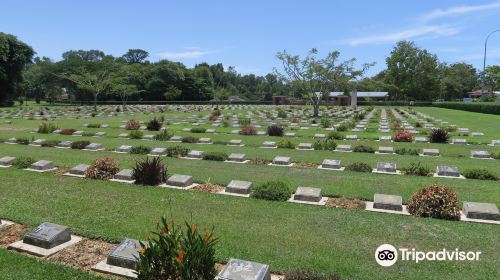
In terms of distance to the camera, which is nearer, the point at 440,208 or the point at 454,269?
the point at 454,269

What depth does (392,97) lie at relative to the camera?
82500 millimetres

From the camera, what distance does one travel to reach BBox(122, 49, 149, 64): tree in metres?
105

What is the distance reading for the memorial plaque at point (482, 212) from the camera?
7121mm

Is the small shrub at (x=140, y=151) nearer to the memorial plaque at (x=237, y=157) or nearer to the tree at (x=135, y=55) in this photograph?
the memorial plaque at (x=237, y=157)

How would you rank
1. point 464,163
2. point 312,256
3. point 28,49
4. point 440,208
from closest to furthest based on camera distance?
point 312,256 → point 440,208 → point 464,163 → point 28,49

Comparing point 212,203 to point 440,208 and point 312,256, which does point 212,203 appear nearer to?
point 312,256

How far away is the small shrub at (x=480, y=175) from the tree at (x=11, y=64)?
198 ft

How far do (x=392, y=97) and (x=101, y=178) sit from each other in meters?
80.0

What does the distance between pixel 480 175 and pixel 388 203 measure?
14.1ft

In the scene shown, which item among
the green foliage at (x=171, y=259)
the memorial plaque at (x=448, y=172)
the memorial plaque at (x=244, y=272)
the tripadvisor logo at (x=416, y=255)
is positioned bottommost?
the tripadvisor logo at (x=416, y=255)

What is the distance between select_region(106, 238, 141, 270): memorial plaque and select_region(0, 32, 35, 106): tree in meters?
60.0

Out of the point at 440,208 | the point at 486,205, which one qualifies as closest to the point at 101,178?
the point at 440,208

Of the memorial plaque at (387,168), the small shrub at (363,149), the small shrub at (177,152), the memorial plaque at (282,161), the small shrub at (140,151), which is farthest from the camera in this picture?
the small shrub at (363,149)

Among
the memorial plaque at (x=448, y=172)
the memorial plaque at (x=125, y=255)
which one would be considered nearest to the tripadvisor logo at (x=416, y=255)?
the memorial plaque at (x=125, y=255)
